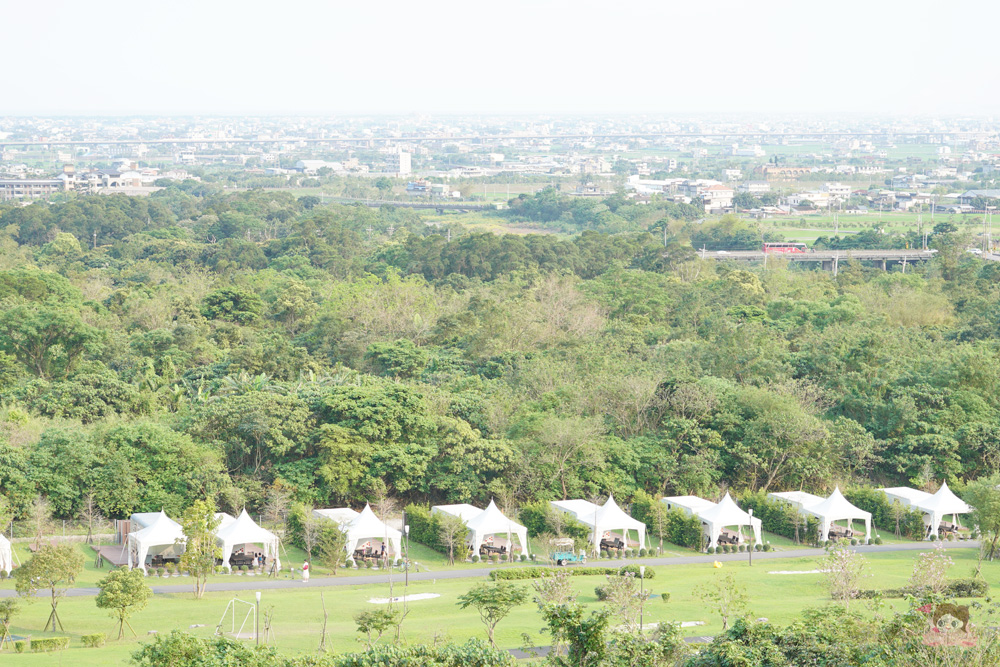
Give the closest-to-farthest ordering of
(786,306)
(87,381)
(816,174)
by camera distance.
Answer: (87,381)
(786,306)
(816,174)

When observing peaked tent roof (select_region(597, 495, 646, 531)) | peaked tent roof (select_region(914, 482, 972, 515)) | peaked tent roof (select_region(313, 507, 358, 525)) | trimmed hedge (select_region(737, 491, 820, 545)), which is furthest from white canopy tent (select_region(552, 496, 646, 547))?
peaked tent roof (select_region(914, 482, 972, 515))

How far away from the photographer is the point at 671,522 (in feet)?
109

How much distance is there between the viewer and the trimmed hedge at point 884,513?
33781mm

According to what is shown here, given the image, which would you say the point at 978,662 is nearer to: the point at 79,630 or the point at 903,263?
the point at 79,630

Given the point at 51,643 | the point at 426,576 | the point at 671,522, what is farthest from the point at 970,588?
the point at 51,643

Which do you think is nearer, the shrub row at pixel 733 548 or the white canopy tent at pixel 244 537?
the white canopy tent at pixel 244 537

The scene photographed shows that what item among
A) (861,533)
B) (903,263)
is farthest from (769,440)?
(903,263)

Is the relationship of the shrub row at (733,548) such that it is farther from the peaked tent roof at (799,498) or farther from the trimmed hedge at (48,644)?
the trimmed hedge at (48,644)

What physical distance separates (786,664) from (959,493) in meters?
19.4

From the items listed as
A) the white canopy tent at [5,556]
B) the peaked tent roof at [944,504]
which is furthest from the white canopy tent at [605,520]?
the white canopy tent at [5,556]

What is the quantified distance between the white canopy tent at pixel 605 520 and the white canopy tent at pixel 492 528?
1.66 metres

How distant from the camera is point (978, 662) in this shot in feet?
55.4

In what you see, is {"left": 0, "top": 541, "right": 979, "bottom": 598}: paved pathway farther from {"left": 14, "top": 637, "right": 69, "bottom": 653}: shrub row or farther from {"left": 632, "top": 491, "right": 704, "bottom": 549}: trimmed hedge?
{"left": 14, "top": 637, "right": 69, "bottom": 653}: shrub row

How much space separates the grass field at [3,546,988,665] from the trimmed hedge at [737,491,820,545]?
302 centimetres
